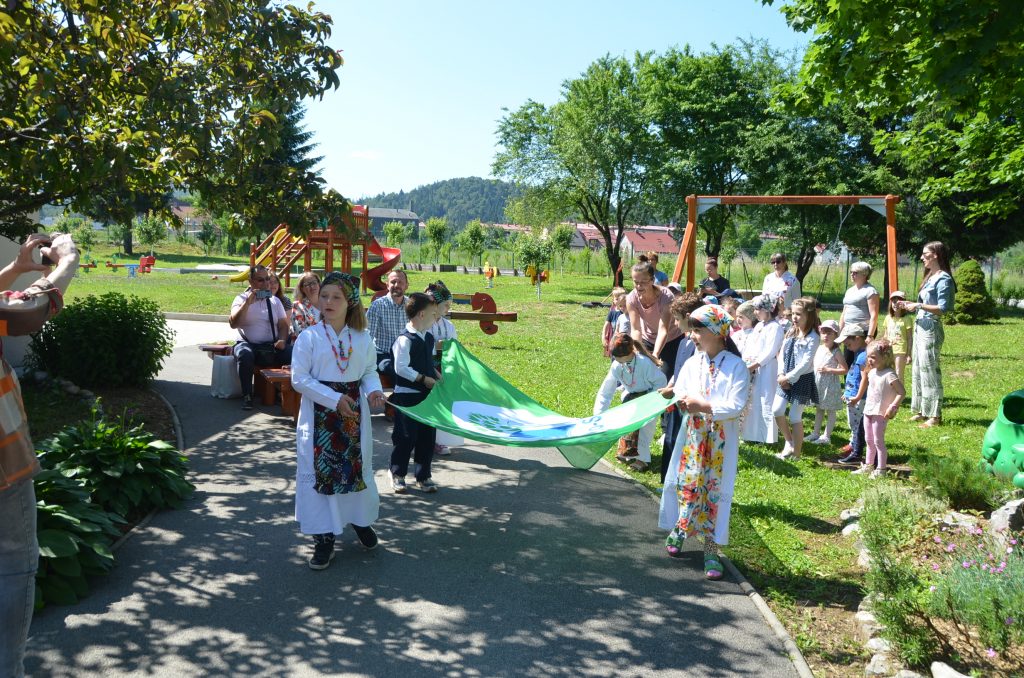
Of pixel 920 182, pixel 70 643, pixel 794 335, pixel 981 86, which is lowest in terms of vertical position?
pixel 70 643

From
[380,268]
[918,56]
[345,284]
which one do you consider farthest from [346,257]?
[345,284]

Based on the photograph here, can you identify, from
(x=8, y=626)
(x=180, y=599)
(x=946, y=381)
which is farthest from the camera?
(x=946, y=381)

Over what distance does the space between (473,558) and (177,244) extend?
70.3m

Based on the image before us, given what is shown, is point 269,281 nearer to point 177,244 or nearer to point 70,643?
point 70,643

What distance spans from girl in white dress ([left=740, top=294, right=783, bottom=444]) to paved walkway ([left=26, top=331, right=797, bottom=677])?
2.12 metres

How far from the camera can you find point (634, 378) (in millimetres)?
7945

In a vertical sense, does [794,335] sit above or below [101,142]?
below

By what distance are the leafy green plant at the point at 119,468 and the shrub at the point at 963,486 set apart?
635 cm

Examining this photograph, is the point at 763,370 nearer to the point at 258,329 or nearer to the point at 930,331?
the point at 930,331

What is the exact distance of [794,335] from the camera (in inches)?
344

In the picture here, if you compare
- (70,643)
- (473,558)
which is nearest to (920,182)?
(473,558)

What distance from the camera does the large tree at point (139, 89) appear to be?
6.28 m

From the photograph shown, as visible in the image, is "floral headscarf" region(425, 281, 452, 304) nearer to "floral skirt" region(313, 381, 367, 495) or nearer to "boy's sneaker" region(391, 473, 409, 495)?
"boy's sneaker" region(391, 473, 409, 495)

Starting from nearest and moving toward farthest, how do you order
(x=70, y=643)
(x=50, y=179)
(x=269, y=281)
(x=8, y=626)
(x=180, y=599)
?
(x=8, y=626) < (x=70, y=643) < (x=180, y=599) < (x=50, y=179) < (x=269, y=281)
